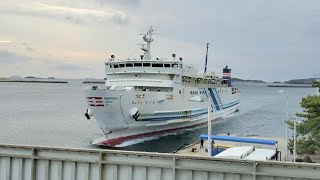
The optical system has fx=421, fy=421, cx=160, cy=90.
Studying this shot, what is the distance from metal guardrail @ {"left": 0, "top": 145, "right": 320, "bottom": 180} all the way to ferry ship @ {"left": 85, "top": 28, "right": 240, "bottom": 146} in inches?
1001

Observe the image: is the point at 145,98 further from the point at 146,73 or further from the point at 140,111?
the point at 146,73

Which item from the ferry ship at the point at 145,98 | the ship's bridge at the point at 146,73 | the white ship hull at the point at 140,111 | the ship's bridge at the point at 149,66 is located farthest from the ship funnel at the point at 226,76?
the ship's bridge at the point at 149,66

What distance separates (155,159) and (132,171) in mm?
605

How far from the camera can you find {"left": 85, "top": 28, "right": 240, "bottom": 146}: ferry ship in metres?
37.1

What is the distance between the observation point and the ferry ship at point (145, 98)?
37062 millimetres

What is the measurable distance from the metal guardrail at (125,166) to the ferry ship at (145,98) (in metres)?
25.4

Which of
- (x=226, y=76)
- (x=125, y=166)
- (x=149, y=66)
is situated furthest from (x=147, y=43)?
(x=125, y=166)

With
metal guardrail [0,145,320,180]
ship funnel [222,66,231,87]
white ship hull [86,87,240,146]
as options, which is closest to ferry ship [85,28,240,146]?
white ship hull [86,87,240,146]

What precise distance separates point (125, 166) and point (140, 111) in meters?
29.1

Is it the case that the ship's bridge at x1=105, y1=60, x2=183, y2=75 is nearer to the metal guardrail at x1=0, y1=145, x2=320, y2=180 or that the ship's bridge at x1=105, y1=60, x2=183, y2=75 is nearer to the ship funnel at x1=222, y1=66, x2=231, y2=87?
the ship funnel at x1=222, y1=66, x2=231, y2=87

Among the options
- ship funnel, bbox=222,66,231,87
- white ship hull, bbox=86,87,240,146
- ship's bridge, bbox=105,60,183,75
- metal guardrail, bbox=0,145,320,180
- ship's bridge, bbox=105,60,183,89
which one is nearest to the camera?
metal guardrail, bbox=0,145,320,180

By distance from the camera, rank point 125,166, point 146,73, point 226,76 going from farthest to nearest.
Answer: point 226,76 < point 146,73 < point 125,166

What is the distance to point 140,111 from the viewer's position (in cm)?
3828

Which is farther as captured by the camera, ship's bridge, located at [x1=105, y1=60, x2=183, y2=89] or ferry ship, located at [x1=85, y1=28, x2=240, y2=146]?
ship's bridge, located at [x1=105, y1=60, x2=183, y2=89]
